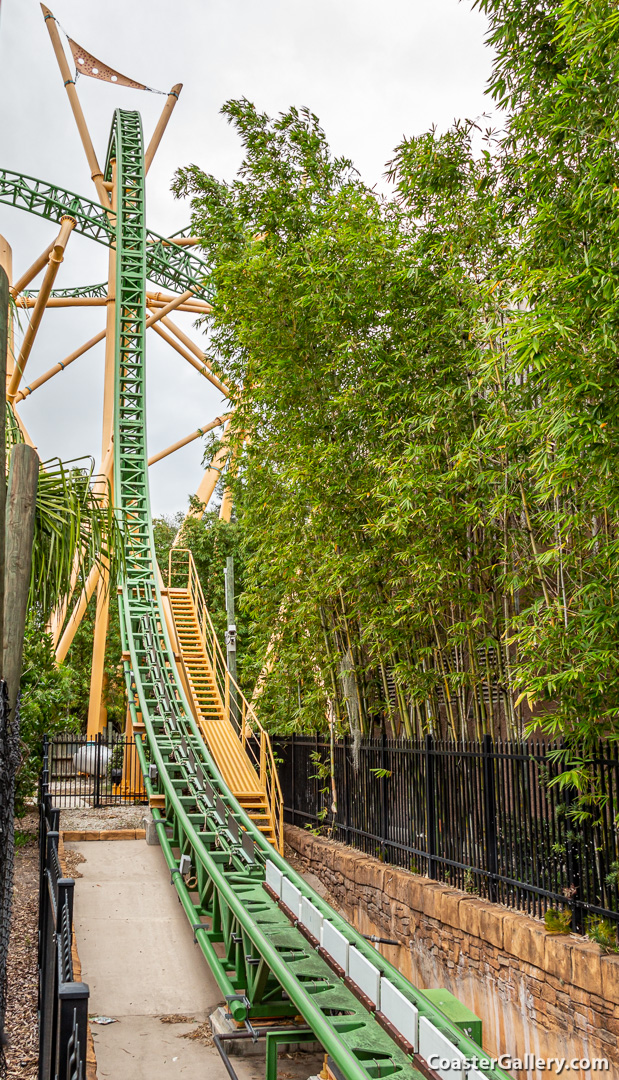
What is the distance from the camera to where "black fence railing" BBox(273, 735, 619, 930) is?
7.12m

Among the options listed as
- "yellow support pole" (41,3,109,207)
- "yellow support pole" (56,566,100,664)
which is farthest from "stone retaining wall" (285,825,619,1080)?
"yellow support pole" (41,3,109,207)

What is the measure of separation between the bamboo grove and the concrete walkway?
130 inches

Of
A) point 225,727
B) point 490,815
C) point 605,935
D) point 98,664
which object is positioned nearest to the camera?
point 605,935

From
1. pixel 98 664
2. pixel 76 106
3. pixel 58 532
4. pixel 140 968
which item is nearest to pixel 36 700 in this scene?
pixel 140 968

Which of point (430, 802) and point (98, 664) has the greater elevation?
point (98, 664)

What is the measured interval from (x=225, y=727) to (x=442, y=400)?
764 cm

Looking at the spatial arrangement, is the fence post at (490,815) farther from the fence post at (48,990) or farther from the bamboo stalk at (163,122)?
the bamboo stalk at (163,122)

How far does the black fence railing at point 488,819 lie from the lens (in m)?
7.12

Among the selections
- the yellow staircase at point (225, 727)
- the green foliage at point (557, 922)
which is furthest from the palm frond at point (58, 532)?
the yellow staircase at point (225, 727)

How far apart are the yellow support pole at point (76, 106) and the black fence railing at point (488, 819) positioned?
56.2 ft

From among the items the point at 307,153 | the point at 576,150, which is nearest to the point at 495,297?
the point at 576,150

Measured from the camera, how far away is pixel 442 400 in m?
9.23

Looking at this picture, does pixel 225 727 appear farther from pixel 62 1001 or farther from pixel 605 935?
pixel 62 1001

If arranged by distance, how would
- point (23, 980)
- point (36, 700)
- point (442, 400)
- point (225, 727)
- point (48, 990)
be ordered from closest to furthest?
point (48, 990), point (23, 980), point (442, 400), point (36, 700), point (225, 727)
